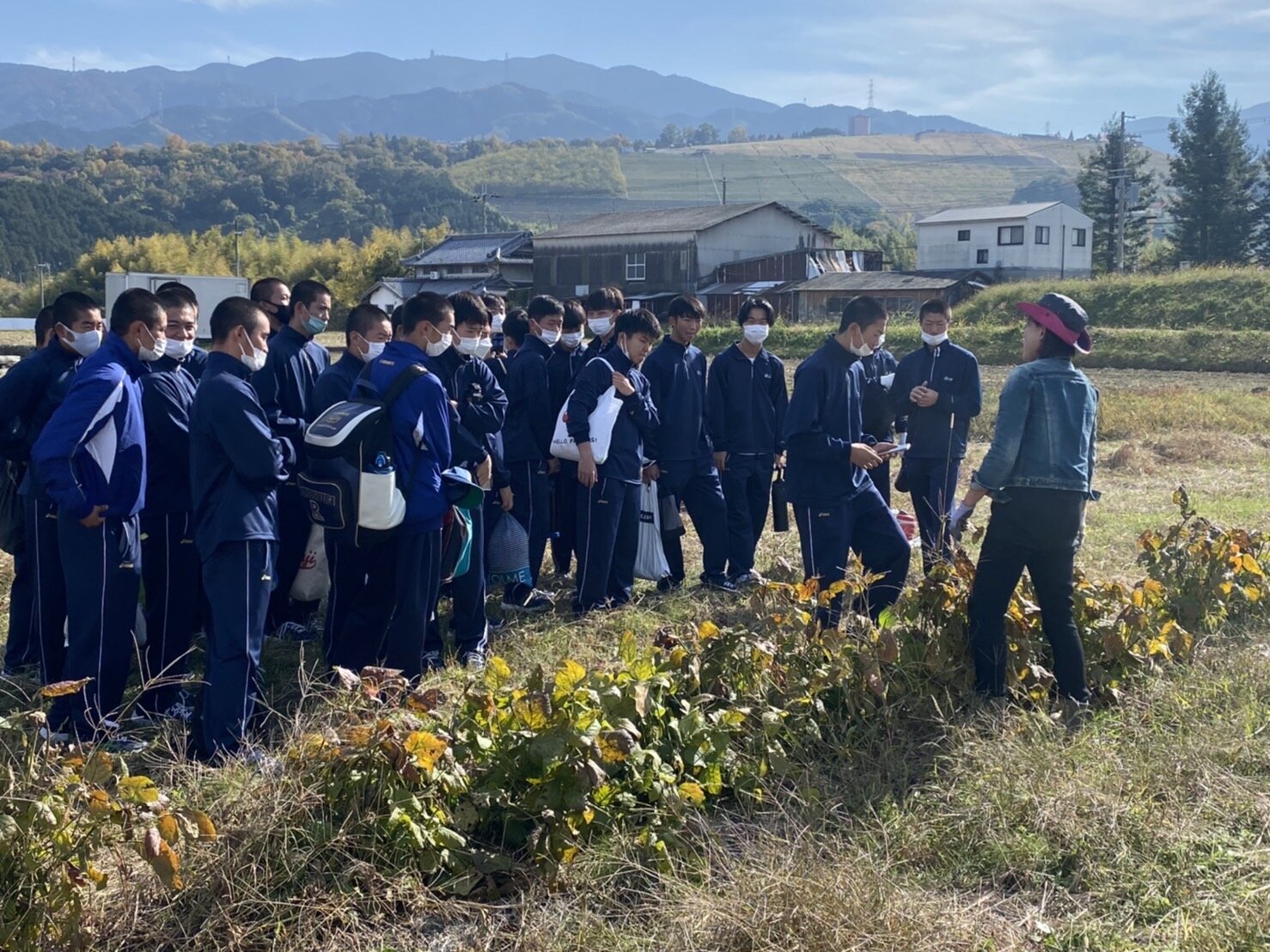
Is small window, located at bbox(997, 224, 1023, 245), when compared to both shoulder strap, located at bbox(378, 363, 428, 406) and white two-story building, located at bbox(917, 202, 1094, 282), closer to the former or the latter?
white two-story building, located at bbox(917, 202, 1094, 282)

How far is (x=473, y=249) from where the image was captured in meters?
58.7

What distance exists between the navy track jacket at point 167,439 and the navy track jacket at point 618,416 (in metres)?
2.31

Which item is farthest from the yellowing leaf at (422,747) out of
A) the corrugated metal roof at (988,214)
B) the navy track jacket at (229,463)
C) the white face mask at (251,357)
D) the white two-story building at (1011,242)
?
the corrugated metal roof at (988,214)

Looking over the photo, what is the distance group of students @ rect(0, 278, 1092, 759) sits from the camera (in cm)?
467

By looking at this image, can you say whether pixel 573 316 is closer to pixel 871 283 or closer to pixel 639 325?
pixel 639 325

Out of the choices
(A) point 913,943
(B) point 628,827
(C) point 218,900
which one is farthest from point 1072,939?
(C) point 218,900

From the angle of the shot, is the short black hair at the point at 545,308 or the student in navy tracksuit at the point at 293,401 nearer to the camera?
the student in navy tracksuit at the point at 293,401

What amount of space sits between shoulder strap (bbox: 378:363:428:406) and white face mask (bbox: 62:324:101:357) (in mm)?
1750

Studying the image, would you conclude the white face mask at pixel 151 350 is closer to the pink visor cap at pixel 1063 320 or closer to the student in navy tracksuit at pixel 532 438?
the student in navy tracksuit at pixel 532 438

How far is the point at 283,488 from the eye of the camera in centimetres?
661

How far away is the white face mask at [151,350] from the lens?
504cm

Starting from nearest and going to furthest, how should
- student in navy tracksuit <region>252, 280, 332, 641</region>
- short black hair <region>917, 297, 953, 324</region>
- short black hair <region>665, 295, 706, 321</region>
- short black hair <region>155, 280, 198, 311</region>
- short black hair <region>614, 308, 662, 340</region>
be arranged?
short black hair <region>155, 280, 198, 311</region> → student in navy tracksuit <region>252, 280, 332, 641</region> → short black hair <region>614, 308, 662, 340</region> → short black hair <region>665, 295, 706, 321</region> → short black hair <region>917, 297, 953, 324</region>

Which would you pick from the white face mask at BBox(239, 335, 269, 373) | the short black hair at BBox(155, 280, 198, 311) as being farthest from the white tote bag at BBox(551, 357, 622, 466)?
the white face mask at BBox(239, 335, 269, 373)

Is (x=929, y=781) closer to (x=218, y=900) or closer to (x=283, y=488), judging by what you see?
(x=218, y=900)
